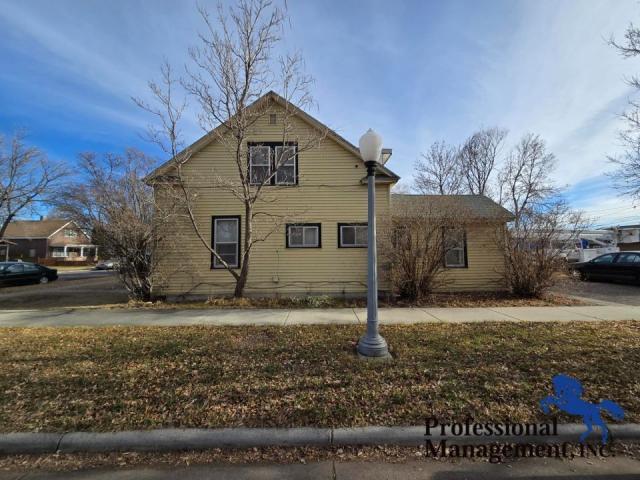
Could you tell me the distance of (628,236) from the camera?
34469 mm

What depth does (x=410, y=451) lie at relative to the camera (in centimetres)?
280

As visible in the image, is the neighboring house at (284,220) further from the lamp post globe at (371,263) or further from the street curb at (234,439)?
the street curb at (234,439)

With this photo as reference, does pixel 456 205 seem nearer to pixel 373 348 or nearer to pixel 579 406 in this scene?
pixel 373 348

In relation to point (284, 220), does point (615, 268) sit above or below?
below

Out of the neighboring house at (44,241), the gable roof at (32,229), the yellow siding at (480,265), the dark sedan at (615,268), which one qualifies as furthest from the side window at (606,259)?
the gable roof at (32,229)

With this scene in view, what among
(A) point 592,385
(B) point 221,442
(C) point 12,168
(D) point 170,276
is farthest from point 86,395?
(C) point 12,168

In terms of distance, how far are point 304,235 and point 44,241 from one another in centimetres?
5358

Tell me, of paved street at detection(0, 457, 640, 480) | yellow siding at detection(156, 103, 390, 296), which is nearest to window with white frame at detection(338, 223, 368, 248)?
yellow siding at detection(156, 103, 390, 296)

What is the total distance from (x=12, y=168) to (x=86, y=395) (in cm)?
3034

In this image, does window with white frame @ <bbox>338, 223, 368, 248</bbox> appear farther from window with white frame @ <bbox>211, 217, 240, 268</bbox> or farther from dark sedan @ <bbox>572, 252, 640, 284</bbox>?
dark sedan @ <bbox>572, 252, 640, 284</bbox>

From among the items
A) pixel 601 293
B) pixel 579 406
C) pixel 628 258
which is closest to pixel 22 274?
pixel 579 406

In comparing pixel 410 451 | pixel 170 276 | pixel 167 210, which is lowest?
pixel 410 451

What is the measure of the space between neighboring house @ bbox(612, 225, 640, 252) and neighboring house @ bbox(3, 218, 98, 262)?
67.1m

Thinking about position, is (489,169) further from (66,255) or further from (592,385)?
(66,255)
